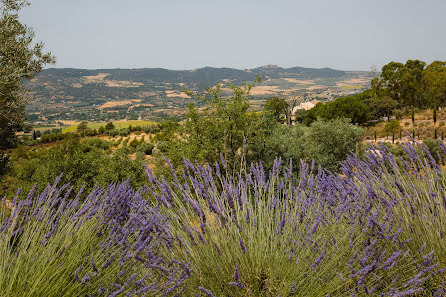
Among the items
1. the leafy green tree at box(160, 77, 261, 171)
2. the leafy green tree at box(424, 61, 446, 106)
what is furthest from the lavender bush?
the leafy green tree at box(424, 61, 446, 106)

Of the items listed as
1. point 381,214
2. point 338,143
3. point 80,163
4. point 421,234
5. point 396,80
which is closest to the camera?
point 421,234

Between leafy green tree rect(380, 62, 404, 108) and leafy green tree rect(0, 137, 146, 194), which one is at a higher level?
leafy green tree rect(380, 62, 404, 108)

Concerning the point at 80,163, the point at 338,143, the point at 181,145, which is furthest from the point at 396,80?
the point at 80,163

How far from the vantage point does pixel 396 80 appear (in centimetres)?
4044

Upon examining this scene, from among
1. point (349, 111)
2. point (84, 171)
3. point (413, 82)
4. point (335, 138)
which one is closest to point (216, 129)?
point (84, 171)

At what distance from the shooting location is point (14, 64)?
24.8ft

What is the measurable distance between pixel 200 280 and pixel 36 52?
945 cm

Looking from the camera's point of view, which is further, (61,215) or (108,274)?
(61,215)

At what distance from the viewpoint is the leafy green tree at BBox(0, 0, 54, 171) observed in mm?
7190

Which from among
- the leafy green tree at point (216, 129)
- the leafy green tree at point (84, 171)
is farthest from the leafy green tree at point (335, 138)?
the leafy green tree at point (84, 171)

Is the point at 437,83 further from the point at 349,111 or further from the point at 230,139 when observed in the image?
the point at 230,139

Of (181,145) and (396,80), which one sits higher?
(396,80)

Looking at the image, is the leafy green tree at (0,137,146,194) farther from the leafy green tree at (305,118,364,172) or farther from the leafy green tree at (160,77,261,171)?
the leafy green tree at (305,118,364,172)

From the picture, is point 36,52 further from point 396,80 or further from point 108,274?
point 396,80
